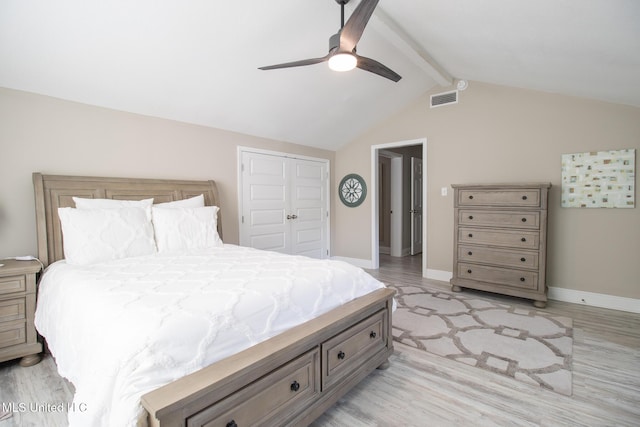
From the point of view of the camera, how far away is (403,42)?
312cm

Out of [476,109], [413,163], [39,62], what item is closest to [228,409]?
[39,62]

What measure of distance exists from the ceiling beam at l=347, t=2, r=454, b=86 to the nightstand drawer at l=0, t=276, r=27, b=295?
10.9 ft

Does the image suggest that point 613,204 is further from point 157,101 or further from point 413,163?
point 157,101

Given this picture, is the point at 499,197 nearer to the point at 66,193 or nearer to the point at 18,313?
the point at 66,193

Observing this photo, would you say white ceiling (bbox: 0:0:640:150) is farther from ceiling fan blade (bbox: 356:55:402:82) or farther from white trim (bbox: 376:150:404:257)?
white trim (bbox: 376:150:404:257)

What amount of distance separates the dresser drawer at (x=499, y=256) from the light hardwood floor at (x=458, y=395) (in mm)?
1068

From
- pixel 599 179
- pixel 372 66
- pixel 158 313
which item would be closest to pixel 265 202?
pixel 372 66

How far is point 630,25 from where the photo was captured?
1.88 metres

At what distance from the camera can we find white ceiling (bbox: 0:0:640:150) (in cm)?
216

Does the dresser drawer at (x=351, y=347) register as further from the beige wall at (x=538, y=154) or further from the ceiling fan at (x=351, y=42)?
the beige wall at (x=538, y=154)

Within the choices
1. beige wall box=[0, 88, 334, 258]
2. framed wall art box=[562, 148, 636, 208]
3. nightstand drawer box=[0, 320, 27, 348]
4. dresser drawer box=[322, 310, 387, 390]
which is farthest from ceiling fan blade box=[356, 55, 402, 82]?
nightstand drawer box=[0, 320, 27, 348]

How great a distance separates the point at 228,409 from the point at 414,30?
3326 millimetres

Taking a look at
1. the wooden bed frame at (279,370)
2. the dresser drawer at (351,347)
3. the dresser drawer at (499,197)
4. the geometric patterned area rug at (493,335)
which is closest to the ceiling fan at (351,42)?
the wooden bed frame at (279,370)

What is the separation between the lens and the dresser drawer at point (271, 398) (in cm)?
121
